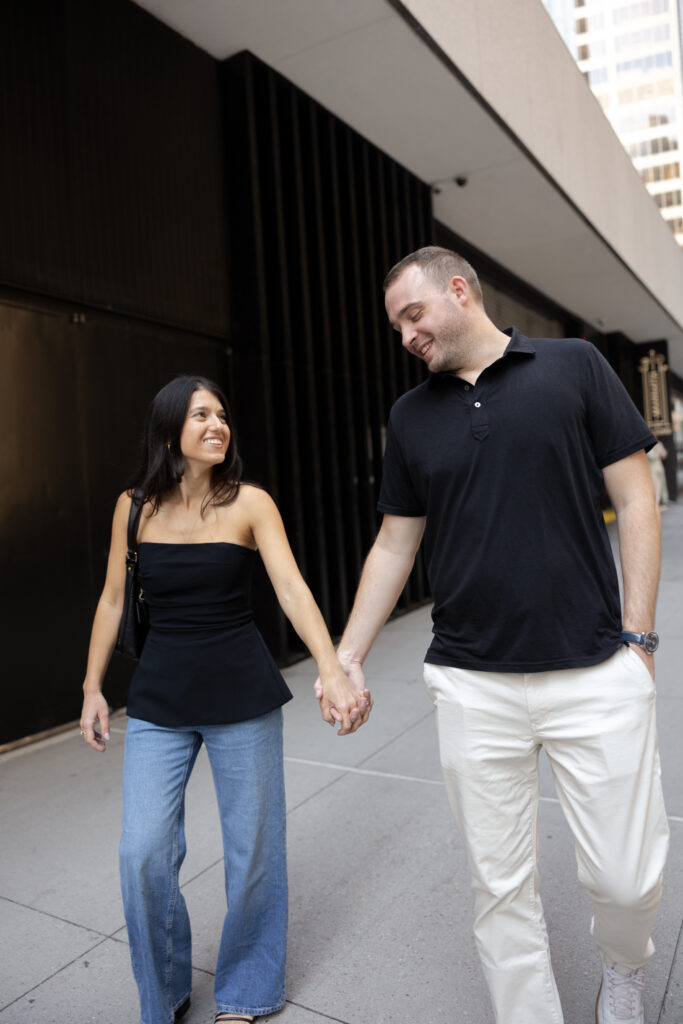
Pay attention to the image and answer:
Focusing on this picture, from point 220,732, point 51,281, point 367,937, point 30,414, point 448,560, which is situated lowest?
point 367,937

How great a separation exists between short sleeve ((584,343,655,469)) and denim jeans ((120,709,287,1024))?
1189mm

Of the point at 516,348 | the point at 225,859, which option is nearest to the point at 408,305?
the point at 516,348

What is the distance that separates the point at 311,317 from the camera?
23.1 ft

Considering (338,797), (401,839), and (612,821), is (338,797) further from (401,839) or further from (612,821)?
(612,821)

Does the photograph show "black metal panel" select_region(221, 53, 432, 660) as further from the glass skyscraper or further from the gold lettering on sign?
the glass skyscraper

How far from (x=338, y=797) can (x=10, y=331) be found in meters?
3.32

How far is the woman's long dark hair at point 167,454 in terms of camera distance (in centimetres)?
225

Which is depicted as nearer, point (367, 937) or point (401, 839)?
point (367, 937)

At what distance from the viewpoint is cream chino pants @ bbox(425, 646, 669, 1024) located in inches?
71.2

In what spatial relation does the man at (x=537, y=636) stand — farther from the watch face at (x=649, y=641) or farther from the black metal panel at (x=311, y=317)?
the black metal panel at (x=311, y=317)

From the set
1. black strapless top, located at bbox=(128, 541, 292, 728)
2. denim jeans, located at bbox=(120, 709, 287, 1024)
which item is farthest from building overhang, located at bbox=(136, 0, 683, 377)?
denim jeans, located at bbox=(120, 709, 287, 1024)

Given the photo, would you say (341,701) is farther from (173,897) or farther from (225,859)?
(173,897)

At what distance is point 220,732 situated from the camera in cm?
214

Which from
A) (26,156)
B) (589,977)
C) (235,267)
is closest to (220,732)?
(589,977)
